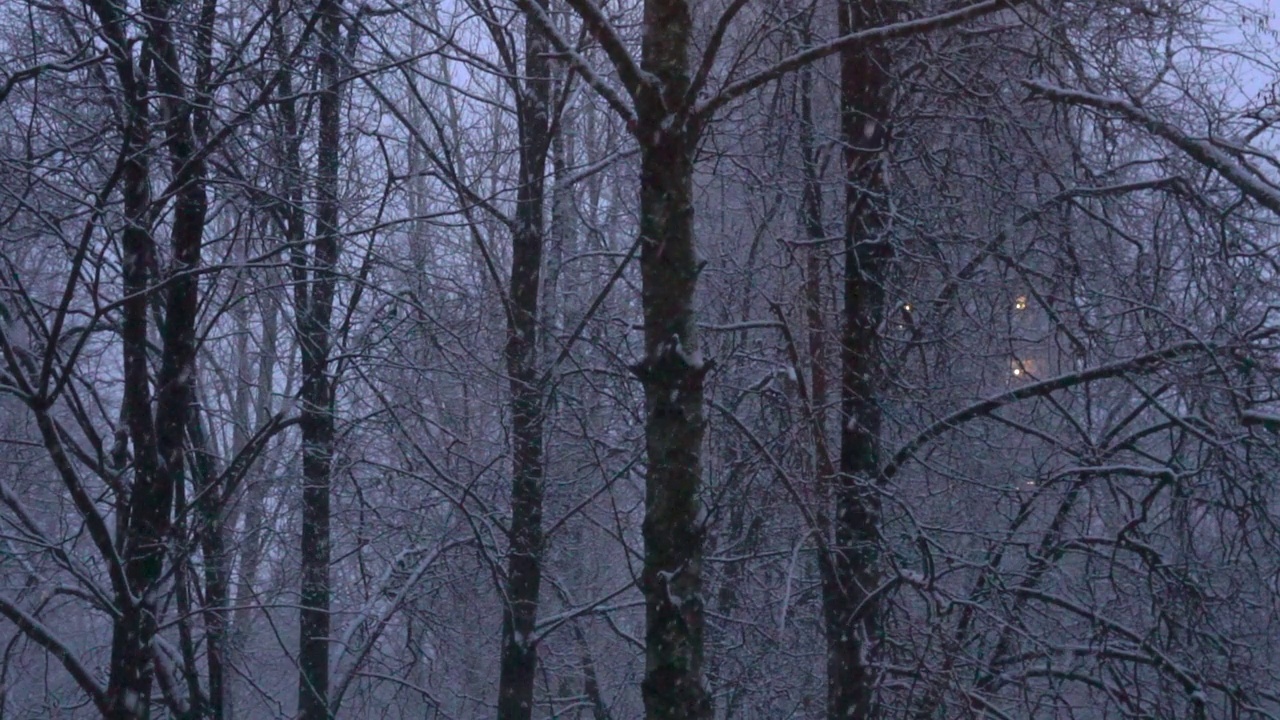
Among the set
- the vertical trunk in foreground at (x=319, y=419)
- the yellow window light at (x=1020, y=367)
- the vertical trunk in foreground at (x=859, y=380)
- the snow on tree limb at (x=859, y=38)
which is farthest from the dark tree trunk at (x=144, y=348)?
the yellow window light at (x=1020, y=367)

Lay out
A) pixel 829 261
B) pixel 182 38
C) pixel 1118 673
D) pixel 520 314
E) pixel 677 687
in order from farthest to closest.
Answer: pixel 520 314, pixel 829 261, pixel 1118 673, pixel 182 38, pixel 677 687

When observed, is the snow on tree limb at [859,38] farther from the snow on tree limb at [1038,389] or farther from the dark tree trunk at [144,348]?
the dark tree trunk at [144,348]

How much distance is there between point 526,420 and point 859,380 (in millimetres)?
2894

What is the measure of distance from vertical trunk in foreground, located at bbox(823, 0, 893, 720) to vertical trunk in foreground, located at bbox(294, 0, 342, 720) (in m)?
3.44

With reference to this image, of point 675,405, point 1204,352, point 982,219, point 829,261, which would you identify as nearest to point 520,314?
point 829,261

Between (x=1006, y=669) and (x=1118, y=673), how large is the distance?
0.83 meters

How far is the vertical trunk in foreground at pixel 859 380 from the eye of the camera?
23.6 ft

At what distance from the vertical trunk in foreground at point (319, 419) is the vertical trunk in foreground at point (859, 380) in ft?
11.3

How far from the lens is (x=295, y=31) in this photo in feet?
24.6

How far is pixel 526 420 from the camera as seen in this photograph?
9039 mm

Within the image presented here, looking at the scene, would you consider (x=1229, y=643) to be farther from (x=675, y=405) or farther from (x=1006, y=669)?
(x=675, y=405)

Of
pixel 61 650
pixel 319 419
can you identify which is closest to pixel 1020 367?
pixel 319 419

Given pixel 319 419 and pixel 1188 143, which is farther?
pixel 319 419

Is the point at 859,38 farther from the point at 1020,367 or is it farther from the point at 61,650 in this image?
the point at 61,650
